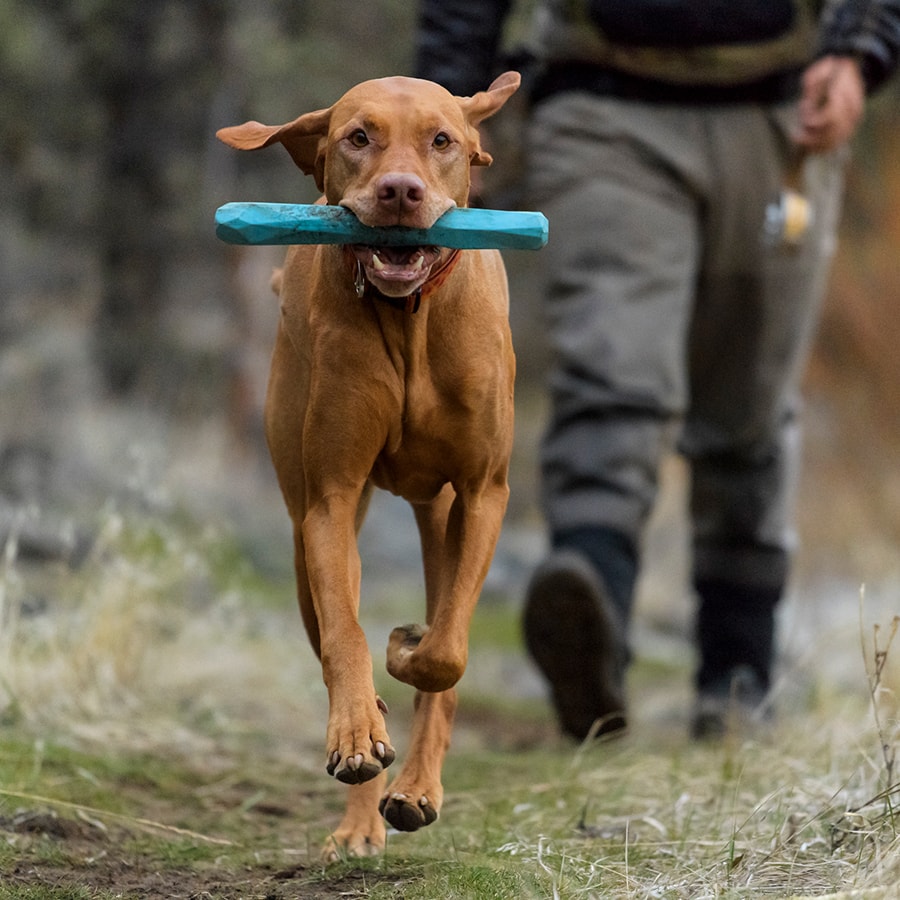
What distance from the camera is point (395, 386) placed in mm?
2422

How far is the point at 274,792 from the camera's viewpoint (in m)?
3.71

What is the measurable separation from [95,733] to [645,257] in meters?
1.98

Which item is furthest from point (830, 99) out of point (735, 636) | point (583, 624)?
point (735, 636)

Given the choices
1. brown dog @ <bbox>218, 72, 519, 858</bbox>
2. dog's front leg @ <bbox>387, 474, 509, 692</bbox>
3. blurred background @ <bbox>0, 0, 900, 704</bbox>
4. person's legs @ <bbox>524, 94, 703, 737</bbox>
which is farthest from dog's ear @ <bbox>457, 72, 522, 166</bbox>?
blurred background @ <bbox>0, 0, 900, 704</bbox>

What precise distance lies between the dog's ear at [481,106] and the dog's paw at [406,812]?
103 centimetres

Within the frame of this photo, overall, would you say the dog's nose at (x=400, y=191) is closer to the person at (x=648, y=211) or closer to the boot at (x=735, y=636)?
the person at (x=648, y=211)

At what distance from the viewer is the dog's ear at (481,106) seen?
242 centimetres

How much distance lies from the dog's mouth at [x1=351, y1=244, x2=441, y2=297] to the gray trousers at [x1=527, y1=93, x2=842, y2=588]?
2003mm

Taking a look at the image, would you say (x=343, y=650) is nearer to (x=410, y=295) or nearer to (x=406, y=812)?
(x=406, y=812)

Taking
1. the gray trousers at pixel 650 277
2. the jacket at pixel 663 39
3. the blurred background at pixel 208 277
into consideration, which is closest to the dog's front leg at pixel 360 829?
the gray trousers at pixel 650 277

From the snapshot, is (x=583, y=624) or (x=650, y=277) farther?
(x=650, y=277)

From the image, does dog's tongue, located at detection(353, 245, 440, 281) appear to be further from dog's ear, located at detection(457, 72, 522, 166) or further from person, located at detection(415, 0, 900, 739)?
person, located at detection(415, 0, 900, 739)

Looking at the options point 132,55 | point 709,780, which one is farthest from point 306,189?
point 709,780

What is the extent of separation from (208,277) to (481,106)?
9.43m
